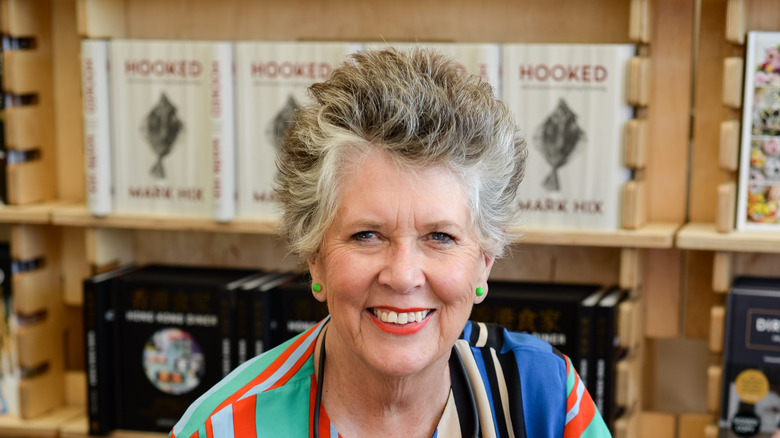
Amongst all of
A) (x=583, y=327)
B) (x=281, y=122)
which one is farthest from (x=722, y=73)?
(x=281, y=122)

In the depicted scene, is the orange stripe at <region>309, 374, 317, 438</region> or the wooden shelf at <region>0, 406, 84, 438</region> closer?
the orange stripe at <region>309, 374, 317, 438</region>

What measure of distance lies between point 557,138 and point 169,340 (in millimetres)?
924

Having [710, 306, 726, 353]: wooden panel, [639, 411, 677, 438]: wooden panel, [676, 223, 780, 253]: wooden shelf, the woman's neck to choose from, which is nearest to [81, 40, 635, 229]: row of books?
[676, 223, 780, 253]: wooden shelf

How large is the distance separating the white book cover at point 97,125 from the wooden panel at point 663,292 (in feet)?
3.77

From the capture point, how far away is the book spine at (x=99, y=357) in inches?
Result: 80.6

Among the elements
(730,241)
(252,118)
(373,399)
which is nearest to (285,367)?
(373,399)

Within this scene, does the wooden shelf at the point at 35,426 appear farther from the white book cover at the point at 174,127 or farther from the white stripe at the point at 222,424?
the white stripe at the point at 222,424

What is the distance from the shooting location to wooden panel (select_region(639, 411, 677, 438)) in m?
2.03

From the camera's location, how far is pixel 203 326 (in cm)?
201

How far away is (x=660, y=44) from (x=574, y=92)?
9.7 inches

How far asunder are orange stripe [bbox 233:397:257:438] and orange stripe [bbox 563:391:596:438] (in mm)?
414

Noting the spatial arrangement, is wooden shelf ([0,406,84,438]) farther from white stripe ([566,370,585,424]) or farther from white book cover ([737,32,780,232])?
white book cover ([737,32,780,232])

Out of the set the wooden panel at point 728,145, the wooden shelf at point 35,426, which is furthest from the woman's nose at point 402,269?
the wooden shelf at point 35,426

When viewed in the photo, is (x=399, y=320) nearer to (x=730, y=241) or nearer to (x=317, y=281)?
(x=317, y=281)
